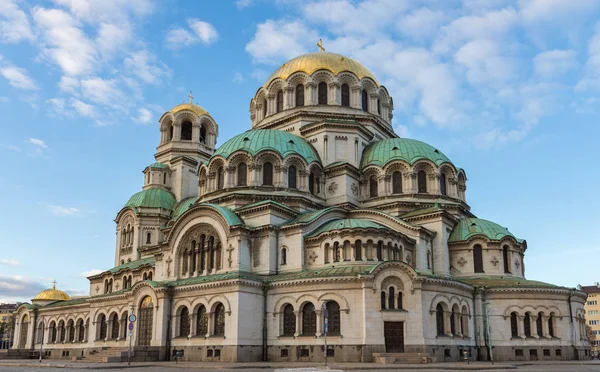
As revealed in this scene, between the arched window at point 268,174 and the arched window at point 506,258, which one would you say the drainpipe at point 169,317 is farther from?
the arched window at point 506,258

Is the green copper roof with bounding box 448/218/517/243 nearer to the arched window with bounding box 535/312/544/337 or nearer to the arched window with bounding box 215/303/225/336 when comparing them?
the arched window with bounding box 535/312/544/337

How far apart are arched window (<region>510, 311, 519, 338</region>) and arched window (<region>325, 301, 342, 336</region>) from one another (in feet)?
43.4

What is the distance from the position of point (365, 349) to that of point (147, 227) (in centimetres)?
2937

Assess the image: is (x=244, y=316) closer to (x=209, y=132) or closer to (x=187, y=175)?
(x=187, y=175)

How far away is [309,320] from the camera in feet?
118

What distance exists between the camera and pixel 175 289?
40000 mm

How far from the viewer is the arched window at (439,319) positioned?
36281 millimetres

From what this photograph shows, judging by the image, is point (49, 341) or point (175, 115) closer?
point (49, 341)

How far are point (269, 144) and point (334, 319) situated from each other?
51.3 feet

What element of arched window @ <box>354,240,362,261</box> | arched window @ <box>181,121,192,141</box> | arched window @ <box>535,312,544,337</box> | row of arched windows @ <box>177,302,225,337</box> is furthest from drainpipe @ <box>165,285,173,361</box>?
arched window @ <box>181,121,192,141</box>

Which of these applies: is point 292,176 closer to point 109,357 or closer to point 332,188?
point 332,188

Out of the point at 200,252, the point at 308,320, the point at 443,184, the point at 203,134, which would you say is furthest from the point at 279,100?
the point at 308,320

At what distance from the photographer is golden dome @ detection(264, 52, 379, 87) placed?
170ft

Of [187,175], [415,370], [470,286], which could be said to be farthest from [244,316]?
[187,175]
